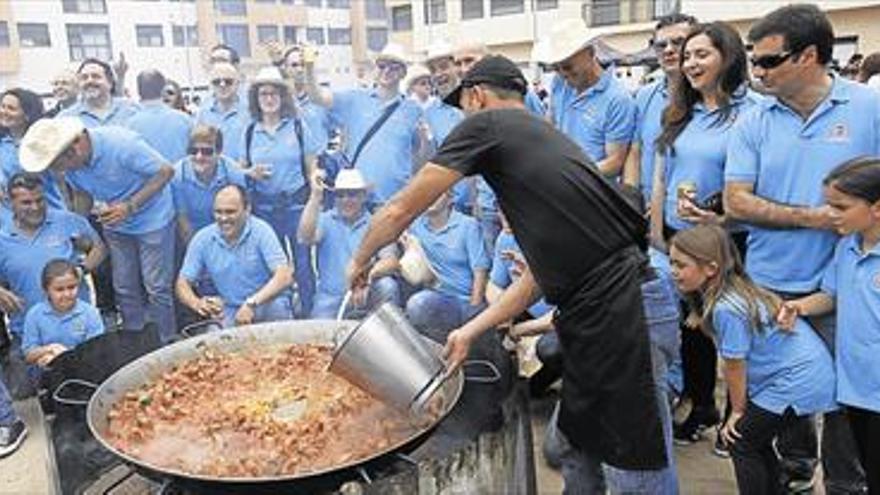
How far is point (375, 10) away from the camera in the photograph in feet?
179

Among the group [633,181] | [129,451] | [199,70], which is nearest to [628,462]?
[129,451]

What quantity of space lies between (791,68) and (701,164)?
0.80m

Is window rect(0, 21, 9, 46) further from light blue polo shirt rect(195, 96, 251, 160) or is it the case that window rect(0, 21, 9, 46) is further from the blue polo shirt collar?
the blue polo shirt collar

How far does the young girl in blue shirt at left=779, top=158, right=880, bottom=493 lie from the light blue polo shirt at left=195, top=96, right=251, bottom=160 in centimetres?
465

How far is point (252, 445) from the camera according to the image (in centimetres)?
293

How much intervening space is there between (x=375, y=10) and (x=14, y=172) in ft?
169

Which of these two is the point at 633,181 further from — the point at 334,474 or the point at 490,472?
the point at 334,474

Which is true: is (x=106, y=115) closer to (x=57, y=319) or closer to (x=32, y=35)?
(x=57, y=319)

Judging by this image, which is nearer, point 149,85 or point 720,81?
point 720,81

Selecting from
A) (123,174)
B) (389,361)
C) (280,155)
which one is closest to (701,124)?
(389,361)

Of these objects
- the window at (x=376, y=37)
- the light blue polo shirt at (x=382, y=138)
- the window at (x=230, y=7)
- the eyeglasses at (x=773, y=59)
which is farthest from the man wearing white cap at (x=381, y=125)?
the window at (x=376, y=37)

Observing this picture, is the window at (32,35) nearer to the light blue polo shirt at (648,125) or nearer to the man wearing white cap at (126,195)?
the man wearing white cap at (126,195)

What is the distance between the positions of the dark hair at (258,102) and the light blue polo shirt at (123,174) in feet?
3.33

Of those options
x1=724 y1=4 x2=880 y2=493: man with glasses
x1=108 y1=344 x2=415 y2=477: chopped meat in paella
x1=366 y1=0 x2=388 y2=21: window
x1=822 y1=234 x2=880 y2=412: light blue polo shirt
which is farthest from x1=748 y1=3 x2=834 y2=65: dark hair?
x1=366 y1=0 x2=388 y2=21: window
